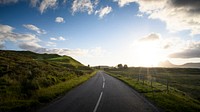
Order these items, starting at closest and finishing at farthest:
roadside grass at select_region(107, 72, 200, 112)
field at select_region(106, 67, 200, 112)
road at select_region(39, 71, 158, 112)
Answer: road at select_region(39, 71, 158, 112) → roadside grass at select_region(107, 72, 200, 112) → field at select_region(106, 67, 200, 112)

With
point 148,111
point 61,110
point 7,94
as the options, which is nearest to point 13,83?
point 7,94

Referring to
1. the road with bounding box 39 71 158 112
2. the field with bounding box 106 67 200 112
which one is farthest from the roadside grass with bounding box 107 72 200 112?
the road with bounding box 39 71 158 112

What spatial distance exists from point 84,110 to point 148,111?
3526 mm

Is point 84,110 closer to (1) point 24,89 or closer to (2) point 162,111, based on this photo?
(2) point 162,111

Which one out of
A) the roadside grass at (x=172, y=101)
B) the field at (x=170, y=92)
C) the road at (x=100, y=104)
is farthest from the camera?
the field at (x=170, y=92)

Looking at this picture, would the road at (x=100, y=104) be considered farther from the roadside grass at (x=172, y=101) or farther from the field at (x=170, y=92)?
the field at (x=170, y=92)

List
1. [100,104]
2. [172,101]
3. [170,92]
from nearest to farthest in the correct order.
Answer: [100,104] → [172,101] → [170,92]

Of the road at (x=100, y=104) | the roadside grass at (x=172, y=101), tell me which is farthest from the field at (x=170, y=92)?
the road at (x=100, y=104)

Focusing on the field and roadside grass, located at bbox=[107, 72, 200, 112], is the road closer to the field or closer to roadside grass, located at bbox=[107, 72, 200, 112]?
roadside grass, located at bbox=[107, 72, 200, 112]

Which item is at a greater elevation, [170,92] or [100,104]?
[100,104]

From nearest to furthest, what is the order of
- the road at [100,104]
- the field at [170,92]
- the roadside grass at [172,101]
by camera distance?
the road at [100,104] < the roadside grass at [172,101] < the field at [170,92]

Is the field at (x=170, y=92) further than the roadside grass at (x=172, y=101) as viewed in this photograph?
Yes

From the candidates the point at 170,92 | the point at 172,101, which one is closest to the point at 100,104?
the point at 172,101

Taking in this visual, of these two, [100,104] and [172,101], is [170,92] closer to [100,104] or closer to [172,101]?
[172,101]
